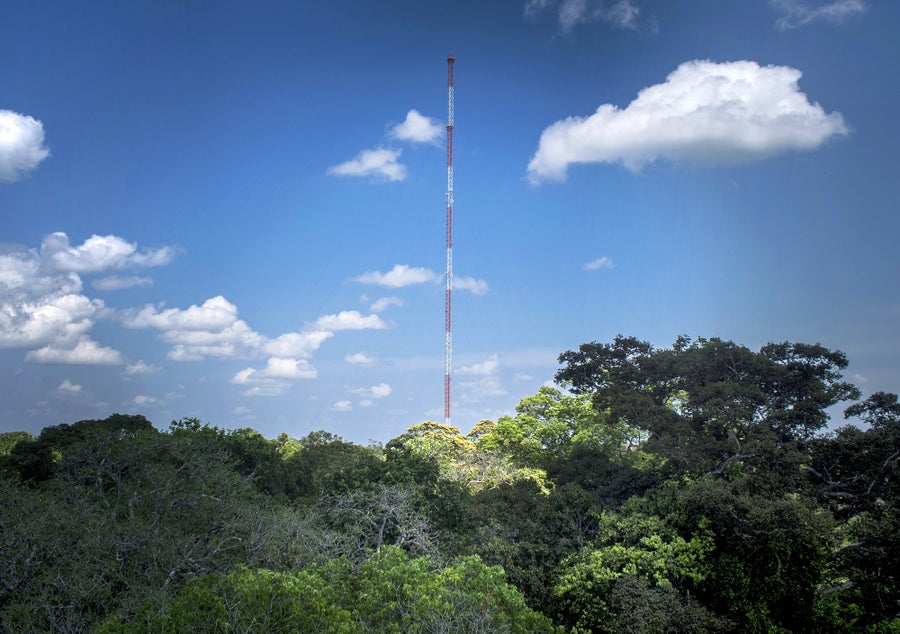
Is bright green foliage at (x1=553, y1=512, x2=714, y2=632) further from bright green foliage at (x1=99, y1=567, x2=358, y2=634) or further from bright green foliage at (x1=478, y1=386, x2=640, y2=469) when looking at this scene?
bright green foliage at (x1=478, y1=386, x2=640, y2=469)

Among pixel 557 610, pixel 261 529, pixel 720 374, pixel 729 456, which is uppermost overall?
pixel 720 374

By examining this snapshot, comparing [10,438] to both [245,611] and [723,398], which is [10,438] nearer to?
[245,611]

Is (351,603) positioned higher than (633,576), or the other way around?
(351,603)

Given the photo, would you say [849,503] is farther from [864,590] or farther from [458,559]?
[458,559]

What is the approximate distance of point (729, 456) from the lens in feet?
65.6

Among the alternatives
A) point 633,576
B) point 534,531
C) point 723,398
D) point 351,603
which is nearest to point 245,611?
point 351,603

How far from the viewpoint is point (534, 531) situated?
766 inches

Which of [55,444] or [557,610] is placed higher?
[55,444]

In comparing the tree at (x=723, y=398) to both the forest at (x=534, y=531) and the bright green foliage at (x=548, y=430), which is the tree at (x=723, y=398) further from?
the bright green foliage at (x=548, y=430)

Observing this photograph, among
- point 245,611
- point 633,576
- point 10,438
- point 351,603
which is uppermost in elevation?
point 10,438

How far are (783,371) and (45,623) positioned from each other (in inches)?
783

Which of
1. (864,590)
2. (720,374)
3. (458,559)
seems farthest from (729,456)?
(458,559)

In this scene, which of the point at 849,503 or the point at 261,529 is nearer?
the point at 261,529

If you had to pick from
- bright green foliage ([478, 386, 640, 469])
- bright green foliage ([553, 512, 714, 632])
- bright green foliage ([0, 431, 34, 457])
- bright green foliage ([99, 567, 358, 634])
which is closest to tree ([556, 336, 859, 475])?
bright green foliage ([553, 512, 714, 632])
